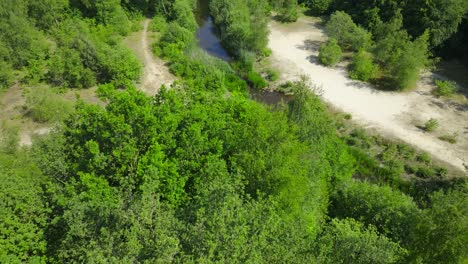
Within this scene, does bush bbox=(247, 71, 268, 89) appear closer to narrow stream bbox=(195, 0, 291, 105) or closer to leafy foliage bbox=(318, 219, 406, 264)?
narrow stream bbox=(195, 0, 291, 105)

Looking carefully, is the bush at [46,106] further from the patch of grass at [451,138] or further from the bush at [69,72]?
the patch of grass at [451,138]

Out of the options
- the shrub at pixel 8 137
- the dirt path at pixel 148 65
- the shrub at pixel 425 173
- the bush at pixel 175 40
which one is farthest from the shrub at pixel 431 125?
the shrub at pixel 8 137

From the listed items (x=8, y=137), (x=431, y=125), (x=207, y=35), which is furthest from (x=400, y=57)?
(x=8, y=137)

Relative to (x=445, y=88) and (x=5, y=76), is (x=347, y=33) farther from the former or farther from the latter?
(x=5, y=76)

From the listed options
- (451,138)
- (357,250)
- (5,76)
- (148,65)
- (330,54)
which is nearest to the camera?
(357,250)

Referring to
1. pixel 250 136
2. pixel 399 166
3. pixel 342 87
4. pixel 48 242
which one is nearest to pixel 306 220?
pixel 250 136

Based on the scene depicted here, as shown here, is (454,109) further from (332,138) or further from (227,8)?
(227,8)
